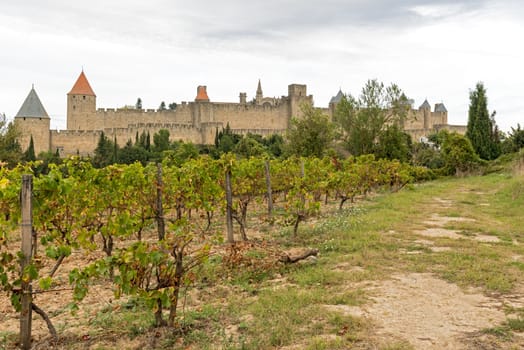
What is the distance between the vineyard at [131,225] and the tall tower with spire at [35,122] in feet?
115

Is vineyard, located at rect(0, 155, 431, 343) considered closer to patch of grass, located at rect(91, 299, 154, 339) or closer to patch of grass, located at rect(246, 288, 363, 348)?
patch of grass, located at rect(91, 299, 154, 339)

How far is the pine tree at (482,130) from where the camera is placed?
29.2m

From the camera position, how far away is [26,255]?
3.44 m

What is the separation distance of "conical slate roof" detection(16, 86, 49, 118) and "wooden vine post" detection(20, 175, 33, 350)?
44.1 metres

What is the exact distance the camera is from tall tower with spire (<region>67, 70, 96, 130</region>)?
153ft

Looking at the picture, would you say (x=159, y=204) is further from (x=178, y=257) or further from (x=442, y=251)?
(x=442, y=251)

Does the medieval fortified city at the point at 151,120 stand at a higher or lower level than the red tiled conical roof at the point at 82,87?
lower

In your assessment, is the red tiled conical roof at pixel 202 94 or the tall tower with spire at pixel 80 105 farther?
the red tiled conical roof at pixel 202 94

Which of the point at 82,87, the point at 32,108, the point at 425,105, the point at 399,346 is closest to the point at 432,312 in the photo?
the point at 399,346

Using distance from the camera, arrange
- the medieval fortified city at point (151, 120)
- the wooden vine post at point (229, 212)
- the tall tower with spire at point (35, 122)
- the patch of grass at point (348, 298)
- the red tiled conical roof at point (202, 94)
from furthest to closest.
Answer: the red tiled conical roof at point (202, 94) → the medieval fortified city at point (151, 120) → the tall tower with spire at point (35, 122) → the wooden vine post at point (229, 212) → the patch of grass at point (348, 298)

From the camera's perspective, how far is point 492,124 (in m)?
30.2

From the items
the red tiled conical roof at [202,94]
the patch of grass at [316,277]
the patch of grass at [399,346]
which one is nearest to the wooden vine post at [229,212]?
the patch of grass at [316,277]

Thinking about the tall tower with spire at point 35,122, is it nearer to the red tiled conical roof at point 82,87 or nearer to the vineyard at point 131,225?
the red tiled conical roof at point 82,87

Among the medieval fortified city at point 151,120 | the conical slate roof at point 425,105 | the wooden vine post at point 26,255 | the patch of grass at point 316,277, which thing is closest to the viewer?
the wooden vine post at point 26,255
